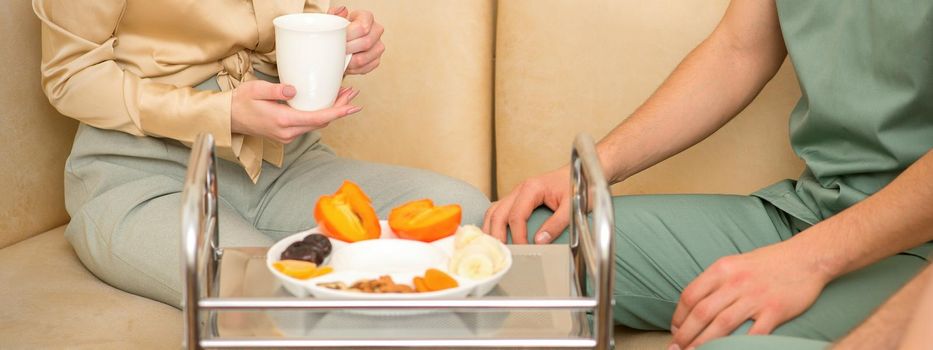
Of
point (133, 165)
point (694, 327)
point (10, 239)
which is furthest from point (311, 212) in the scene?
point (694, 327)

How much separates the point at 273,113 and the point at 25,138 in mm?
503

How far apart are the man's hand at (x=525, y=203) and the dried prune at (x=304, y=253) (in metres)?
0.44

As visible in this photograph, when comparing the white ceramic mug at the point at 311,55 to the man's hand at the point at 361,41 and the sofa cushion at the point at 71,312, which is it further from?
the sofa cushion at the point at 71,312

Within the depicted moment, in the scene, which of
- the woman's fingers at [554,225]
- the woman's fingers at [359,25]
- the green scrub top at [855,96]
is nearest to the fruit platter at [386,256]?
the woman's fingers at [554,225]

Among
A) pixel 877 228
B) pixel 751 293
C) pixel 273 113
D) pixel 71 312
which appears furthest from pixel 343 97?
pixel 877 228

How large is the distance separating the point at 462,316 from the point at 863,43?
71cm

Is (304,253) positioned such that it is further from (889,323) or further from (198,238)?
(889,323)

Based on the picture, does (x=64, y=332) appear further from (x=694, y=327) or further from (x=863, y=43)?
(x=863, y=43)

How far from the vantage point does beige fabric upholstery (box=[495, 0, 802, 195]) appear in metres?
1.74

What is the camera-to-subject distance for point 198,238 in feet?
3.09

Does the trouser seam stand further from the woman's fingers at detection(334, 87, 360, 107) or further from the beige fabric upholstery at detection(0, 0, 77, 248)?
the woman's fingers at detection(334, 87, 360, 107)

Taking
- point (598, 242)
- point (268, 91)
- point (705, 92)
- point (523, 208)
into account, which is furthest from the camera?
point (705, 92)

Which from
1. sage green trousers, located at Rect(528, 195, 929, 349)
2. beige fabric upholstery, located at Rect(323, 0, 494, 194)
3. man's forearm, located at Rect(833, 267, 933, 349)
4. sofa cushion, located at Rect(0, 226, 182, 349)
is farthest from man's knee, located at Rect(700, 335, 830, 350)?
beige fabric upholstery, located at Rect(323, 0, 494, 194)

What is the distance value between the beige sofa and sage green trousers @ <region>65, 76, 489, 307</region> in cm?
13
